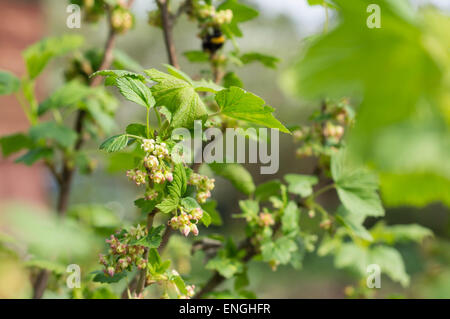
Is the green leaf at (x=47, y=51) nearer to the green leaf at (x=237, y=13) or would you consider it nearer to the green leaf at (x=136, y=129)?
the green leaf at (x=237, y=13)

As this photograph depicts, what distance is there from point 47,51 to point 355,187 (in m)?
0.59

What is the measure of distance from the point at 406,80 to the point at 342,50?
0.09 ft

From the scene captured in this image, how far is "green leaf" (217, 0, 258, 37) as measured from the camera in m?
0.61

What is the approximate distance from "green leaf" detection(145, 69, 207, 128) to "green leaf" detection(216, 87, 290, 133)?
0.02 m

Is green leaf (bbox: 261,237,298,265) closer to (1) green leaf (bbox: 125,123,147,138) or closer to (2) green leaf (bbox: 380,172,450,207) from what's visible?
(1) green leaf (bbox: 125,123,147,138)

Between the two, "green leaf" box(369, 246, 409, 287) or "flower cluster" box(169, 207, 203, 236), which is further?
"green leaf" box(369, 246, 409, 287)

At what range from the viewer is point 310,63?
7.0 inches

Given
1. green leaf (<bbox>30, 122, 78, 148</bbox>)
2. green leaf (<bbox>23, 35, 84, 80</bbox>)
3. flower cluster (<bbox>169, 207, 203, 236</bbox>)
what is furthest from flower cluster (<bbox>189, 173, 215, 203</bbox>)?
green leaf (<bbox>23, 35, 84, 80</bbox>)

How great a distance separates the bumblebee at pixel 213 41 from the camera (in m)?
0.63

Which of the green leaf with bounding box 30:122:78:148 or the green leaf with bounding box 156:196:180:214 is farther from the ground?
the green leaf with bounding box 30:122:78:148

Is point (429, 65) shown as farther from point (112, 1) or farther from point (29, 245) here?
point (29, 245)

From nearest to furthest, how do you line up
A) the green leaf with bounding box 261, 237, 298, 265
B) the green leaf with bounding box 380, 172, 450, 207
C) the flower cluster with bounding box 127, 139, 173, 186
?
the green leaf with bounding box 380, 172, 450, 207 → the flower cluster with bounding box 127, 139, 173, 186 → the green leaf with bounding box 261, 237, 298, 265

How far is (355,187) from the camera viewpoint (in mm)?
593

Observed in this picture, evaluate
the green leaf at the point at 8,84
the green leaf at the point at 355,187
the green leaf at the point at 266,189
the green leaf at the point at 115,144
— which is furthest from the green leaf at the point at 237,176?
the green leaf at the point at 8,84
